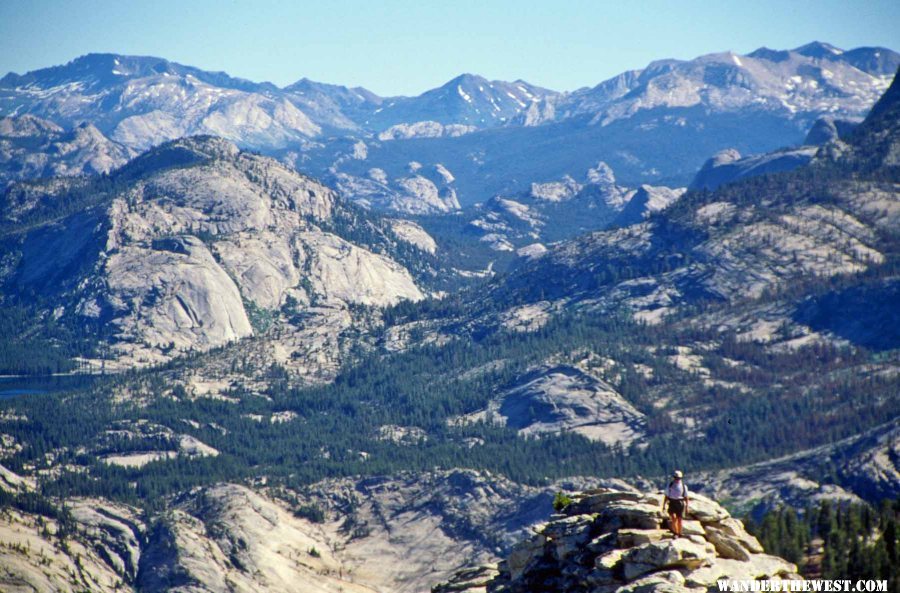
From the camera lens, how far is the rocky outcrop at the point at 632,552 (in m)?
94.6

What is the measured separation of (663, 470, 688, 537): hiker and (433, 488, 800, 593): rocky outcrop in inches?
38.4

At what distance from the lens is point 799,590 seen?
97.6 meters

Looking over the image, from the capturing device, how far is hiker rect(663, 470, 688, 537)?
315ft

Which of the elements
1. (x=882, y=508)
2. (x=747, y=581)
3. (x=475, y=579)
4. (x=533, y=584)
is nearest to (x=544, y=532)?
(x=533, y=584)

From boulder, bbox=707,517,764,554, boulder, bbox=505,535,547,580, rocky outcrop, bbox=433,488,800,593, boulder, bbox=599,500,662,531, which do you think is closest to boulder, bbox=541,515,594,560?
rocky outcrop, bbox=433,488,800,593

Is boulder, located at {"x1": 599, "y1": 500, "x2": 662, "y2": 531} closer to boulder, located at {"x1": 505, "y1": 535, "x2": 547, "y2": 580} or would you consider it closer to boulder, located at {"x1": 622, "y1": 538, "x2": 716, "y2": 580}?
boulder, located at {"x1": 622, "y1": 538, "x2": 716, "y2": 580}

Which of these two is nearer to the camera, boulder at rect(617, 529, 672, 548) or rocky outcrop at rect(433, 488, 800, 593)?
rocky outcrop at rect(433, 488, 800, 593)

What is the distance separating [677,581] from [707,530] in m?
9.71

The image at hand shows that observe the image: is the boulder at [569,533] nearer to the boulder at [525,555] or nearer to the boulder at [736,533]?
the boulder at [525,555]

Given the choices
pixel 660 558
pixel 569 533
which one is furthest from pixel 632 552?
pixel 569 533

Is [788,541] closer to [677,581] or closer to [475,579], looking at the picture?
[475,579]

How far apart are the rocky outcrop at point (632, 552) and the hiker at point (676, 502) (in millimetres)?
976

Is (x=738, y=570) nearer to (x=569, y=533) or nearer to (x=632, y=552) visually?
(x=632, y=552)

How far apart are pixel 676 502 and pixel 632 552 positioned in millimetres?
4874
